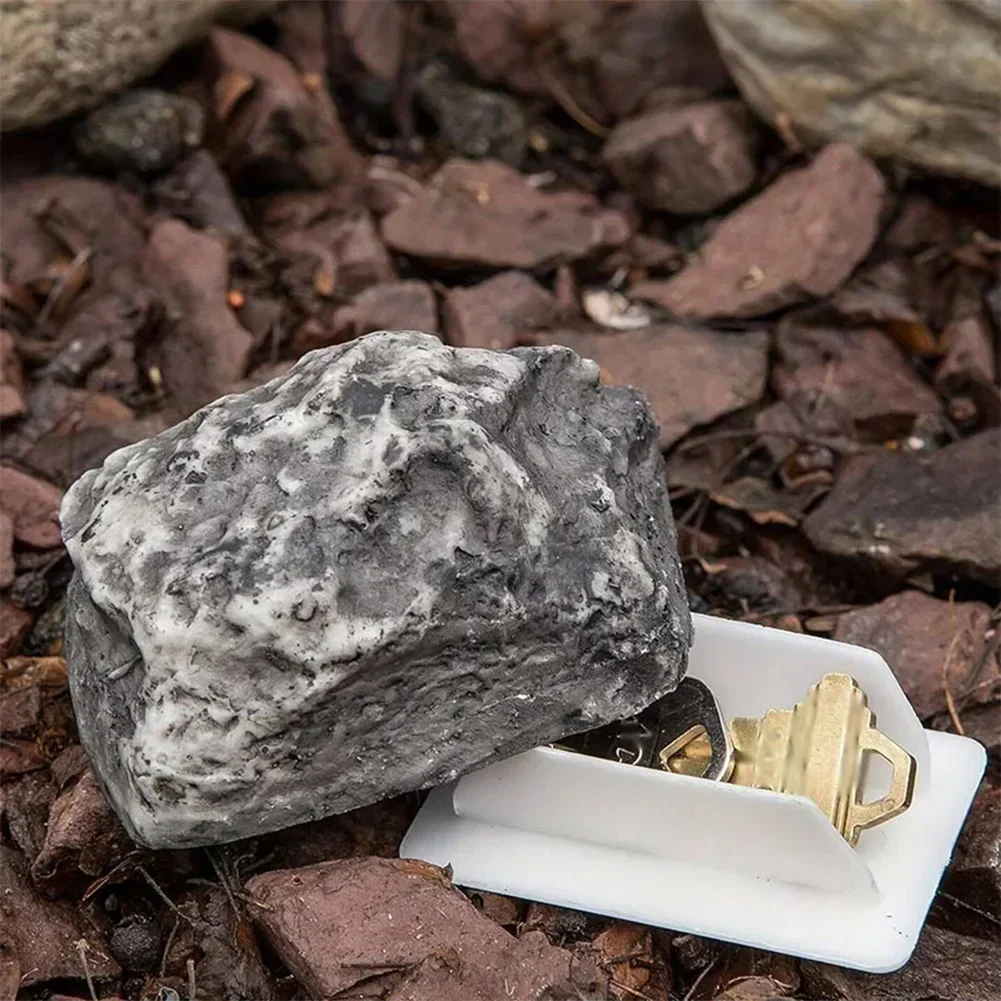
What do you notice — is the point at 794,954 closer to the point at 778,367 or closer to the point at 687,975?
the point at 687,975

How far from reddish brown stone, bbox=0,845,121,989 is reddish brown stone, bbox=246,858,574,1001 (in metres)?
0.21

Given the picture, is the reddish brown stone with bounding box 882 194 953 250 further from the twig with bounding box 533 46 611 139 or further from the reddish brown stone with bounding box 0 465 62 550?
the reddish brown stone with bounding box 0 465 62 550

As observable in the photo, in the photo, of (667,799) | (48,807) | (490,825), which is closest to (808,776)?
(667,799)

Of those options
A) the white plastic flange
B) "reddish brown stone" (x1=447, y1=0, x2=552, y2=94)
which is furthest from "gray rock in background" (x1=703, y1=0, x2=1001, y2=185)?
the white plastic flange

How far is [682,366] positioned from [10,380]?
1162 mm

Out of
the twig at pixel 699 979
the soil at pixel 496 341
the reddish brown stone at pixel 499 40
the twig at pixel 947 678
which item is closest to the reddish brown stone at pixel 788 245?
the soil at pixel 496 341

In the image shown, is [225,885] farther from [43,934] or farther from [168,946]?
[43,934]

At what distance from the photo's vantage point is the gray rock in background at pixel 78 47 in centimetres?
253

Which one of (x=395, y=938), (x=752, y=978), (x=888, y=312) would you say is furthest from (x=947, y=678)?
(x=395, y=938)

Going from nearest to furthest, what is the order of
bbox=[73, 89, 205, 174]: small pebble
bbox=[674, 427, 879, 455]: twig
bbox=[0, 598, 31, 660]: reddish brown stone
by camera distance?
bbox=[0, 598, 31, 660]: reddish brown stone < bbox=[674, 427, 879, 455]: twig < bbox=[73, 89, 205, 174]: small pebble

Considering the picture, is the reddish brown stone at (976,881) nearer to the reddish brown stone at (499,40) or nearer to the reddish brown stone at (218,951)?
the reddish brown stone at (218,951)

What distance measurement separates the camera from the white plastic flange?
1659 mm

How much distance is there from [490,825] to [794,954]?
1.32ft

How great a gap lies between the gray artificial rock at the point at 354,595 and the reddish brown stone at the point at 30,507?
417 millimetres
